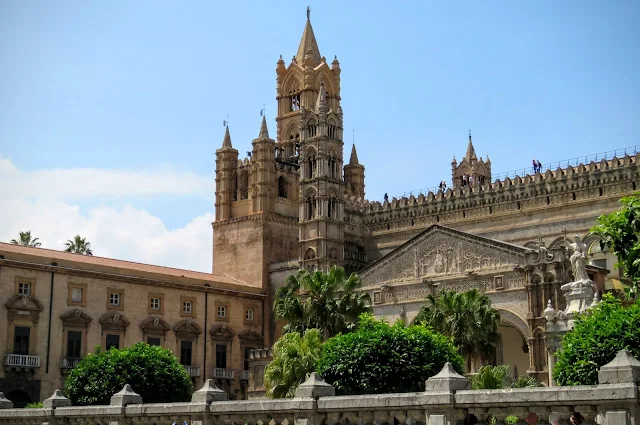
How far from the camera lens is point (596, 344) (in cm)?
1947

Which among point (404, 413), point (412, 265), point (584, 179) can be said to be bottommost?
point (404, 413)

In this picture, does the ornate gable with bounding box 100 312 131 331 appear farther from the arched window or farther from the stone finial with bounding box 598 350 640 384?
the stone finial with bounding box 598 350 640 384

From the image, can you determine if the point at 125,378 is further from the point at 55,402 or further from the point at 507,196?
the point at 507,196

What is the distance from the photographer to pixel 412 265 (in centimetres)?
5338

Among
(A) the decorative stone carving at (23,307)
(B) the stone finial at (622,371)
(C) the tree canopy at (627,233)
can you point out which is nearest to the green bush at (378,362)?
(C) the tree canopy at (627,233)

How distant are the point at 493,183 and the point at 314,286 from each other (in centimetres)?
1877

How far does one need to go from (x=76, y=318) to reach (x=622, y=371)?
1680 inches

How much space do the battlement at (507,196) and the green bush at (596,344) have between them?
32051 mm

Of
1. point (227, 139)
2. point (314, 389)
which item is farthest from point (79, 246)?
point (314, 389)

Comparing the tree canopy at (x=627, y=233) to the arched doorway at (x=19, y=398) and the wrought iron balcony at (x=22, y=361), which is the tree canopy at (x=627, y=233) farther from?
the arched doorway at (x=19, y=398)

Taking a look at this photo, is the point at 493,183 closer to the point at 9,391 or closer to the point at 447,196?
the point at 447,196

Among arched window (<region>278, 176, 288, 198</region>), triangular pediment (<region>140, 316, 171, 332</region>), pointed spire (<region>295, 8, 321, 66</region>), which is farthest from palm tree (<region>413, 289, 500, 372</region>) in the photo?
pointed spire (<region>295, 8, 321, 66</region>)

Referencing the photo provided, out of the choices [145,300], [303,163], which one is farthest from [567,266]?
[145,300]

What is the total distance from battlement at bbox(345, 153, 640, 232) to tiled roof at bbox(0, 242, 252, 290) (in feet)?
36.1
